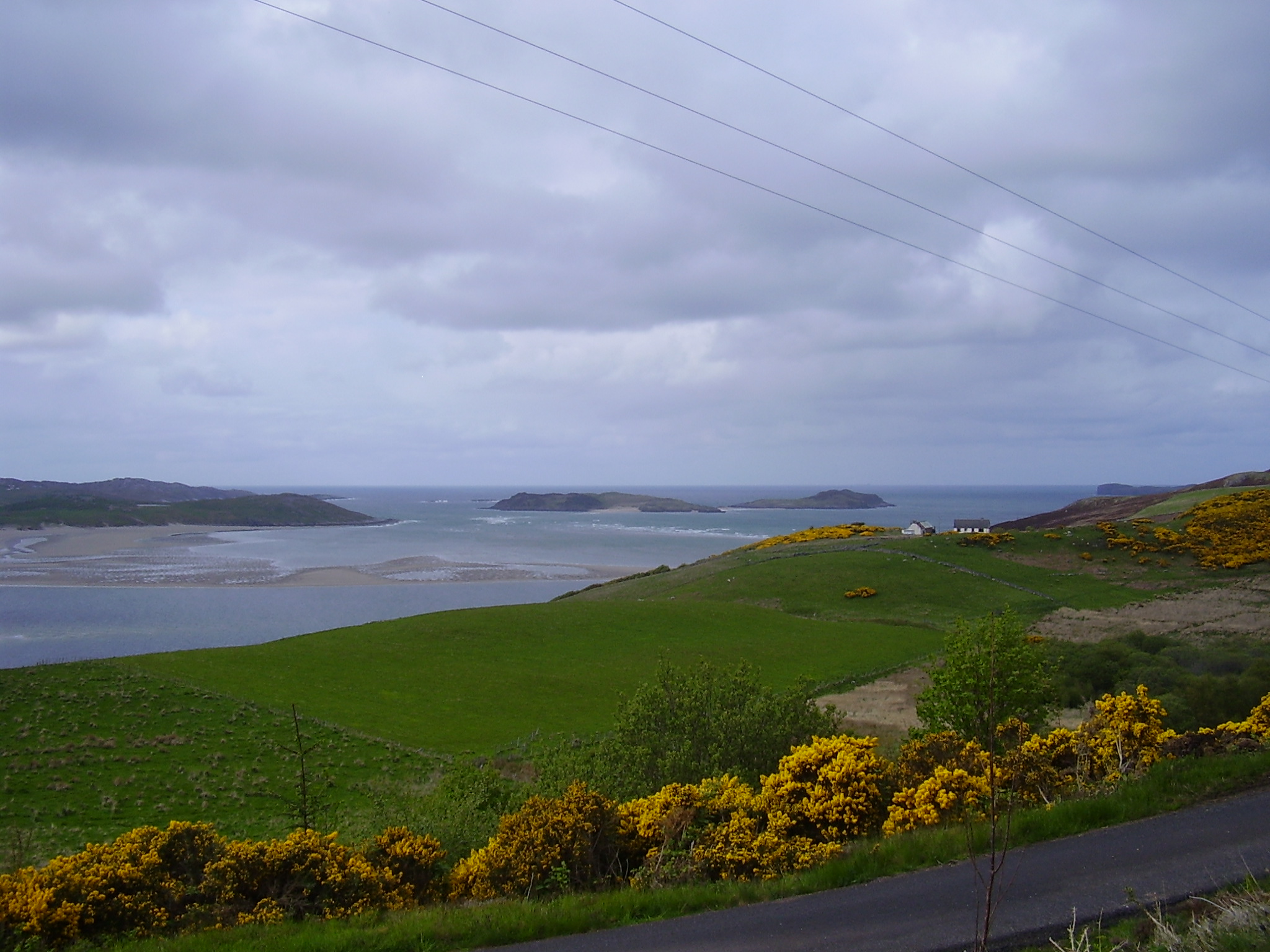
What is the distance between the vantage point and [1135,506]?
318ft

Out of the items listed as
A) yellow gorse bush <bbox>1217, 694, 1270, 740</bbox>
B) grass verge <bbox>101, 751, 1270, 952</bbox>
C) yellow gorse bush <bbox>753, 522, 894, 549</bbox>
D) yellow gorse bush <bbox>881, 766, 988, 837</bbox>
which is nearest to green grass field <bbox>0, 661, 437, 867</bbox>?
grass verge <bbox>101, 751, 1270, 952</bbox>

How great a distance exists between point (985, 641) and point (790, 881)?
477 inches

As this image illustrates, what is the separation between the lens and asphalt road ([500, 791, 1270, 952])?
23.6 ft

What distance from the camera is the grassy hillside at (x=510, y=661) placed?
28.7 m

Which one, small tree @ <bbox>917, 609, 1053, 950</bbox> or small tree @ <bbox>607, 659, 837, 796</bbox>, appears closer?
small tree @ <bbox>607, 659, 837, 796</bbox>

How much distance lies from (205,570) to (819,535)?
70.4m

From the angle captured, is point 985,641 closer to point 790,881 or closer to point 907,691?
point 790,881

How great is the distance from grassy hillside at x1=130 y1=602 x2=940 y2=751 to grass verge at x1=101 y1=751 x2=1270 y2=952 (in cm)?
1778

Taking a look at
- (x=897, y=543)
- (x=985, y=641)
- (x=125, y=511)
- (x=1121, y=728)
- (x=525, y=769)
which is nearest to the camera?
(x=1121, y=728)

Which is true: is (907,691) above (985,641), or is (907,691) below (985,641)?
below

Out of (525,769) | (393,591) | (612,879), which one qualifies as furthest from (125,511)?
(612,879)

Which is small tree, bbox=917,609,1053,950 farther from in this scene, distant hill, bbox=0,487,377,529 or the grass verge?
distant hill, bbox=0,487,377,529

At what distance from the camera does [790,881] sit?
344 inches

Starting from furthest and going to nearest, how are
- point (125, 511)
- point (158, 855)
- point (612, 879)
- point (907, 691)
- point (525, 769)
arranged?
point (125, 511), point (907, 691), point (525, 769), point (612, 879), point (158, 855)
